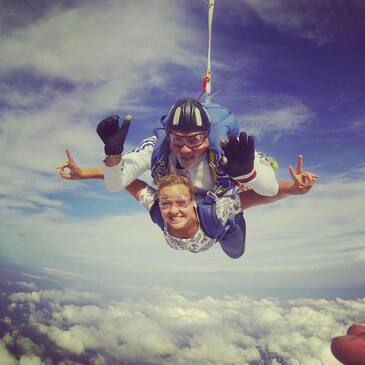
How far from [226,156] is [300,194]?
2.74 ft

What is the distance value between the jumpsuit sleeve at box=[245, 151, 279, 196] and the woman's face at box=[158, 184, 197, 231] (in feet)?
2.16

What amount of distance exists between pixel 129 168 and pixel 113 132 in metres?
0.59

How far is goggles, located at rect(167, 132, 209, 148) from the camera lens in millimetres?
3146

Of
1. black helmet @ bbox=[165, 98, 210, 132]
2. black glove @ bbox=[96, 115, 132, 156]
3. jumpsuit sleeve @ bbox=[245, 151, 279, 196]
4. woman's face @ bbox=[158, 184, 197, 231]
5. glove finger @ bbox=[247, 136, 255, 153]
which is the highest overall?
black helmet @ bbox=[165, 98, 210, 132]

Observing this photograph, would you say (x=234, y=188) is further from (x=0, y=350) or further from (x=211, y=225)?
(x=0, y=350)

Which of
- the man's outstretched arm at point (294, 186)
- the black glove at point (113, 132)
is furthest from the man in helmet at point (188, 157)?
the man's outstretched arm at point (294, 186)

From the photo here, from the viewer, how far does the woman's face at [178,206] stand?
3438mm

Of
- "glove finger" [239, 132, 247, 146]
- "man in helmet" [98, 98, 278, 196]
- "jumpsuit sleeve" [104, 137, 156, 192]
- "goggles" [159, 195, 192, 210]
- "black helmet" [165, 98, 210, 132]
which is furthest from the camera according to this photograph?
"goggles" [159, 195, 192, 210]

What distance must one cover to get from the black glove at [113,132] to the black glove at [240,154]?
85 cm

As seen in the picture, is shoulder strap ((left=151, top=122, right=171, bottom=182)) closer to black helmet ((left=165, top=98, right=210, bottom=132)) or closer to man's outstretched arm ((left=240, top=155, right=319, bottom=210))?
black helmet ((left=165, top=98, right=210, bottom=132))

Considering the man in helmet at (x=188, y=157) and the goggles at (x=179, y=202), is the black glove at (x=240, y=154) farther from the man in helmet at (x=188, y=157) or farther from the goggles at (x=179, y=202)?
the goggles at (x=179, y=202)

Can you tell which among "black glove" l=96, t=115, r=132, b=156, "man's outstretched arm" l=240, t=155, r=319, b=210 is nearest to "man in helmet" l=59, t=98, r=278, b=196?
"black glove" l=96, t=115, r=132, b=156

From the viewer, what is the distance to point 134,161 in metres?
3.47

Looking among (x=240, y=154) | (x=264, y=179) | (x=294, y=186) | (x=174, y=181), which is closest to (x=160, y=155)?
(x=174, y=181)
